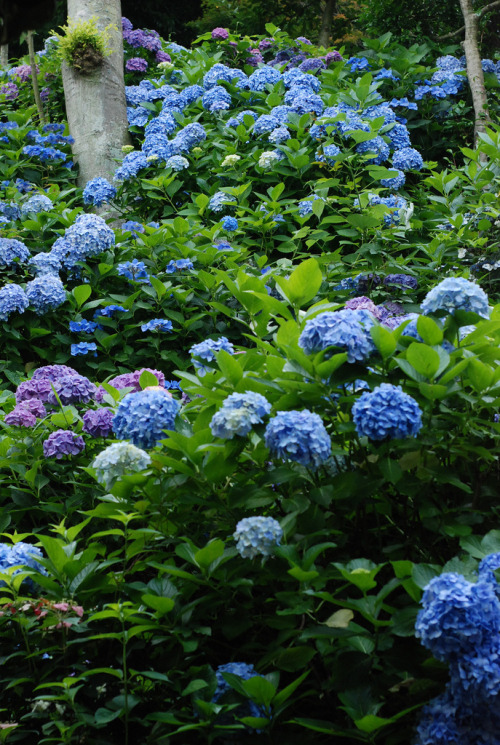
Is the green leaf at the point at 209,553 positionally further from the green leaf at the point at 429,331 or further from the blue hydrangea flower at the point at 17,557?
the green leaf at the point at 429,331

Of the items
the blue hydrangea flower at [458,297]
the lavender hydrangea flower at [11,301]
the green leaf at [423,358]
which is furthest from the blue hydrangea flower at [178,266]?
the green leaf at [423,358]

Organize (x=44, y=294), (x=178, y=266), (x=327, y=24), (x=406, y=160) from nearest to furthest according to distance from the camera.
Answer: (x=44, y=294) → (x=178, y=266) → (x=406, y=160) → (x=327, y=24)

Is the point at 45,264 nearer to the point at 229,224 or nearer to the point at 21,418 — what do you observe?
the point at 229,224

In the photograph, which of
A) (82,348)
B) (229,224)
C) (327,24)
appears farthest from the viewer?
(327,24)

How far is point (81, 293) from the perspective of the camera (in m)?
3.96

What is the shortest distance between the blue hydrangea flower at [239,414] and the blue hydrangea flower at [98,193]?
3596 millimetres

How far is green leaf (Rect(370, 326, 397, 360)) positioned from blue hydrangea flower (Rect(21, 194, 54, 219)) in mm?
3525

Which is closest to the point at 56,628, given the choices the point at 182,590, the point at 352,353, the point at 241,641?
the point at 182,590

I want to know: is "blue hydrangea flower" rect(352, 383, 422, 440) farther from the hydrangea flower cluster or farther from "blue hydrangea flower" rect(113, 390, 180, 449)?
"blue hydrangea flower" rect(113, 390, 180, 449)

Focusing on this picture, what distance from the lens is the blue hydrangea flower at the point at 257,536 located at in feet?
5.46

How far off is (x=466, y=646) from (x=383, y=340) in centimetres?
71

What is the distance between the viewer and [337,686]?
1579 millimetres

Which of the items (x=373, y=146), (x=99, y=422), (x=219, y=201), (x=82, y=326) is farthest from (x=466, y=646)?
(x=373, y=146)

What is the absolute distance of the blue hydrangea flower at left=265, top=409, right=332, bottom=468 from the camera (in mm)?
1631
